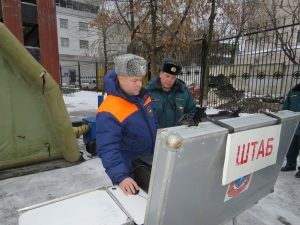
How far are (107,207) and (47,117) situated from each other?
3257 mm

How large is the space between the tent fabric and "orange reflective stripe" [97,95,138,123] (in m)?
2.39

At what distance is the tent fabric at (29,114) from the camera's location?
371cm

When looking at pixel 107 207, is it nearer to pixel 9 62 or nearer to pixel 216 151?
pixel 216 151

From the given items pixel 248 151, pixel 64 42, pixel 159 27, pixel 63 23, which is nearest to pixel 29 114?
pixel 248 151

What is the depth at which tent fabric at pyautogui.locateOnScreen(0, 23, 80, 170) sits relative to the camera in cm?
371

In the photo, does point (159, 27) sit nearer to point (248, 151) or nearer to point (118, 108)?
point (118, 108)

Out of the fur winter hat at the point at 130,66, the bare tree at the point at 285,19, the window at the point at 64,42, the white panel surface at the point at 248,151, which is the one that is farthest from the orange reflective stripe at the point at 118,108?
the window at the point at 64,42

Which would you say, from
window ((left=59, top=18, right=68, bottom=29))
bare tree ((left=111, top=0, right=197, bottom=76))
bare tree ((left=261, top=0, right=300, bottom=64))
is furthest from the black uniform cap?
window ((left=59, top=18, right=68, bottom=29))

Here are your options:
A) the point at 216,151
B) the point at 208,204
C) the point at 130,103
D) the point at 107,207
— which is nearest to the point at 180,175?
the point at 216,151

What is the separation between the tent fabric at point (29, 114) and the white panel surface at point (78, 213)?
8.87 ft

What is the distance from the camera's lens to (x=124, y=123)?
1721 mm

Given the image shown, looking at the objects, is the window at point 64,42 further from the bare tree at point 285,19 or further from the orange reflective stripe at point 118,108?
the orange reflective stripe at point 118,108

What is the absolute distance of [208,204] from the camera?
1.26m

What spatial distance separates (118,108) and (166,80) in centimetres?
142
